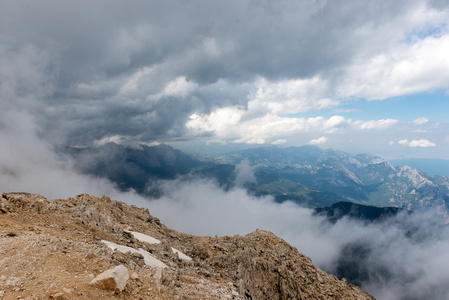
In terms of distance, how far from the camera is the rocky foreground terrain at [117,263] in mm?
12805

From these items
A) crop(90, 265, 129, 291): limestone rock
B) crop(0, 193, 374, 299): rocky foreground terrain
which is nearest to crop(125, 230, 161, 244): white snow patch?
crop(0, 193, 374, 299): rocky foreground terrain

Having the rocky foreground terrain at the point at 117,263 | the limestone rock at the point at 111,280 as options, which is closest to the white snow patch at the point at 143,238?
the rocky foreground terrain at the point at 117,263

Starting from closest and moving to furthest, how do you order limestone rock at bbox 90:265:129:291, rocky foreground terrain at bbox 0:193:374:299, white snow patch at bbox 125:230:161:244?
limestone rock at bbox 90:265:129:291, rocky foreground terrain at bbox 0:193:374:299, white snow patch at bbox 125:230:161:244

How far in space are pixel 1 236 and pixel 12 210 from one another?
9.90 meters

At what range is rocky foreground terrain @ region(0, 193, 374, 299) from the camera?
12.8 metres

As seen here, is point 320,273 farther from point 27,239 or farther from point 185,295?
point 27,239

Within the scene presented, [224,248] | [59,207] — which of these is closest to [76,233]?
[59,207]

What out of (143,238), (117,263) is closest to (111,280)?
(117,263)

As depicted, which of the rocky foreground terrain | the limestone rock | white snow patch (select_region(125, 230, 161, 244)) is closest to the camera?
the limestone rock

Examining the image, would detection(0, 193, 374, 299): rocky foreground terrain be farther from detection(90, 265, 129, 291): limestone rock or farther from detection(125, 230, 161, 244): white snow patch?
detection(125, 230, 161, 244): white snow patch

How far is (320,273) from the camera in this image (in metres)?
53.4

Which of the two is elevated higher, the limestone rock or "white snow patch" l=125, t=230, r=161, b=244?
the limestone rock

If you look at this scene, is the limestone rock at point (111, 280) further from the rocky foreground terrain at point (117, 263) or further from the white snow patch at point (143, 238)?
the white snow patch at point (143, 238)

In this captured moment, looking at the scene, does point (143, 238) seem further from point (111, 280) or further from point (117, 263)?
point (111, 280)
